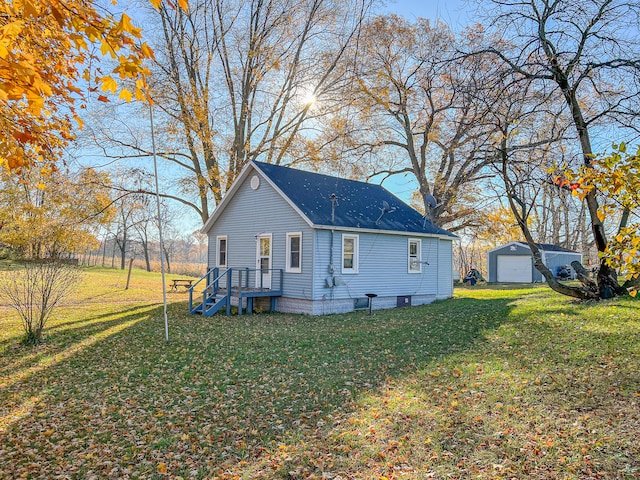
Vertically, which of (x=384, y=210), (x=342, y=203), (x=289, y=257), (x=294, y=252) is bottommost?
(x=289, y=257)

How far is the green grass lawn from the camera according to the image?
4.39 m

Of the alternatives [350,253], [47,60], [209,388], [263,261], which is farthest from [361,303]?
[47,60]

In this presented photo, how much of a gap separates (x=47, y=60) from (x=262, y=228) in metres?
10.8

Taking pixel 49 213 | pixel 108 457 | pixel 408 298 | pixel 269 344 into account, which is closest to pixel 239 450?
pixel 108 457

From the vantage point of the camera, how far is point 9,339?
10.8 metres

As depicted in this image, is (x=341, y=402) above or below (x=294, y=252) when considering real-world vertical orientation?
below

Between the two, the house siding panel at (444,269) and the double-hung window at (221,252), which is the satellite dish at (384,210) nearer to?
the house siding panel at (444,269)

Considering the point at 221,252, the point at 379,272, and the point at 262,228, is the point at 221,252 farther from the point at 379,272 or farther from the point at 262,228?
the point at 379,272

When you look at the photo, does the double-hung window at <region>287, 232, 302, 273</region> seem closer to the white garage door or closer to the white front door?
the white front door

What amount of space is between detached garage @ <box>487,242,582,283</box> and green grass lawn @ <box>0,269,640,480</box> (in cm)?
2268

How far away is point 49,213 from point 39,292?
26.7 meters

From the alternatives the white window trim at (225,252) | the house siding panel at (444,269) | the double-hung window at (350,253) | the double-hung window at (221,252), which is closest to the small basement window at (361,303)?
the double-hung window at (350,253)

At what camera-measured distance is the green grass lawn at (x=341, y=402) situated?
439 centimetres

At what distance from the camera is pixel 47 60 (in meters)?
5.89
